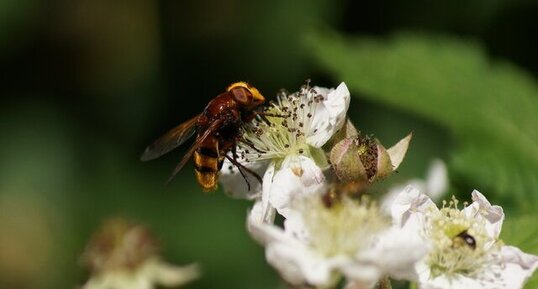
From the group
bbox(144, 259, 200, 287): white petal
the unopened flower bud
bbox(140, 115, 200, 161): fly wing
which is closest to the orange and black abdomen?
bbox(140, 115, 200, 161): fly wing

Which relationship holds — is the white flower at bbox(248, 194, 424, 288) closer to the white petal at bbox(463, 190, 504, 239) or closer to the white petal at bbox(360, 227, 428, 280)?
the white petal at bbox(360, 227, 428, 280)

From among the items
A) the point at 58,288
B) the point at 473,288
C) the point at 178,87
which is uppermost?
the point at 473,288

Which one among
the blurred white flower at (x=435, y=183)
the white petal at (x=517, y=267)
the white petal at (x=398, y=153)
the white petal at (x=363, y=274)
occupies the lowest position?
the blurred white flower at (x=435, y=183)

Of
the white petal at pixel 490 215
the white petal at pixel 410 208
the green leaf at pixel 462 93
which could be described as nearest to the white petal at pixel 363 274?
the white petal at pixel 410 208

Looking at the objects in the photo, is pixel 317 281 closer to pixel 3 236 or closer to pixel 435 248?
pixel 435 248

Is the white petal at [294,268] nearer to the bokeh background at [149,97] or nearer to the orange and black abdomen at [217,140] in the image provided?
the orange and black abdomen at [217,140]

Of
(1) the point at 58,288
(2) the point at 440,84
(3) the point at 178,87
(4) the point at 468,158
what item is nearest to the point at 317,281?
(4) the point at 468,158
